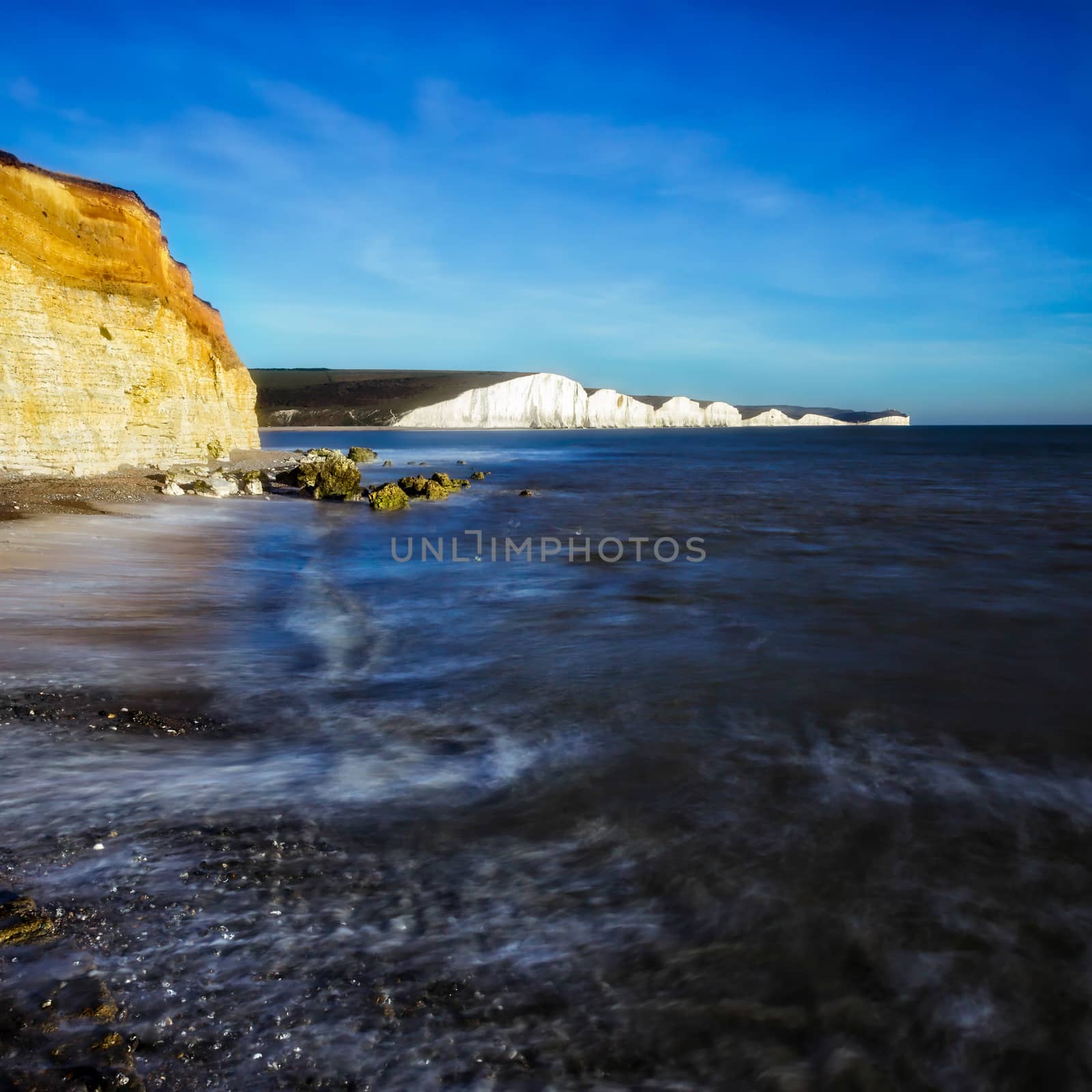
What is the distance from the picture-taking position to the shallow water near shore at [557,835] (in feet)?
7.93

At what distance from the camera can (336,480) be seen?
21406mm

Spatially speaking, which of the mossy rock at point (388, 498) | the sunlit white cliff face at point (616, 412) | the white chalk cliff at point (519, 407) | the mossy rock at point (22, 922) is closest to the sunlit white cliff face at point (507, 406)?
the white chalk cliff at point (519, 407)

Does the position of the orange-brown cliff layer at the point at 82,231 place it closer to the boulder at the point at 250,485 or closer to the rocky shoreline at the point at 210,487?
the rocky shoreline at the point at 210,487

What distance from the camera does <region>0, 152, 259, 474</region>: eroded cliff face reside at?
46.3 ft

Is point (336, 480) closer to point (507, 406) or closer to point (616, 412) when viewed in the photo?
point (507, 406)

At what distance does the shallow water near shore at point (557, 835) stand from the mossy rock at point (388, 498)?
10617 mm

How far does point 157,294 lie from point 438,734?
1926 cm

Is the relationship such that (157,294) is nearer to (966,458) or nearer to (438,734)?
(438,734)

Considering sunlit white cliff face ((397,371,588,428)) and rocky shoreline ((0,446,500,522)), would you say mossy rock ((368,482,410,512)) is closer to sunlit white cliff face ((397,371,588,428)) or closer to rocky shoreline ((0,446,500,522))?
rocky shoreline ((0,446,500,522))

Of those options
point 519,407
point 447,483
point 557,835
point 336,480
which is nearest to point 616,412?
point 519,407

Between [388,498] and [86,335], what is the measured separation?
7.69 meters

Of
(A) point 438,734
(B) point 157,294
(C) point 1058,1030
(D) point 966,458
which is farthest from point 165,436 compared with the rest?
(D) point 966,458

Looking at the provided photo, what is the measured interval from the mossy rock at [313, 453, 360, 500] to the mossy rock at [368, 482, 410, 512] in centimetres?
142

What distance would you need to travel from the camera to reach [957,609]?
29.0 ft
